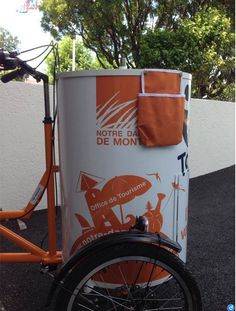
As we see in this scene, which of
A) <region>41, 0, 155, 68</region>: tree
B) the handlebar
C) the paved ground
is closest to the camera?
the handlebar

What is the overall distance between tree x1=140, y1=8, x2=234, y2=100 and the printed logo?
5.39m

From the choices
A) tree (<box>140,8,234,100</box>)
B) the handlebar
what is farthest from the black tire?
tree (<box>140,8,234,100</box>)

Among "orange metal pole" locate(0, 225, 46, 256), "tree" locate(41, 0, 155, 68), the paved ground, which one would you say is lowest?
the paved ground

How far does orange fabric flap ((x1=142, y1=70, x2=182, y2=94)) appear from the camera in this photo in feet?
7.08

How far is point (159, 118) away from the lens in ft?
7.20

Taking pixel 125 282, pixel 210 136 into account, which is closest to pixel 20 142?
pixel 125 282

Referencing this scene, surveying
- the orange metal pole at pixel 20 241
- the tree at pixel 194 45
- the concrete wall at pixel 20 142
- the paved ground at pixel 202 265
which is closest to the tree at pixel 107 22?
the tree at pixel 194 45

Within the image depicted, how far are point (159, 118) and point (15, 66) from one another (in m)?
0.93

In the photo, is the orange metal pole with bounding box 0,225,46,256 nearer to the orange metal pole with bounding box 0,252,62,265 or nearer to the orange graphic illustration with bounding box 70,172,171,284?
the orange metal pole with bounding box 0,252,62,265

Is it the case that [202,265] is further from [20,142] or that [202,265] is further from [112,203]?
[20,142]

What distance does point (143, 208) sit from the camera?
228 cm

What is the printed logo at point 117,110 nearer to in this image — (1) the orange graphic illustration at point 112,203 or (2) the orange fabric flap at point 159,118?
(2) the orange fabric flap at point 159,118

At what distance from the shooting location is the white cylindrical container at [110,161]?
2.17 metres

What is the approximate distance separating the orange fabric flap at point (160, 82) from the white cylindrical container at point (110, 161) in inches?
1.1
